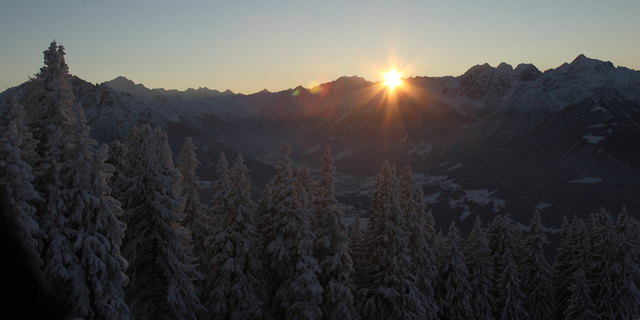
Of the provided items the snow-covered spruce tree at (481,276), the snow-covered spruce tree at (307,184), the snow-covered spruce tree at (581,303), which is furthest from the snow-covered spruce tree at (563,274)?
the snow-covered spruce tree at (307,184)

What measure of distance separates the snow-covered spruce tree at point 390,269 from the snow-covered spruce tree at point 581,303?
1370cm

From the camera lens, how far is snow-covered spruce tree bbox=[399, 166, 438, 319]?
3347cm

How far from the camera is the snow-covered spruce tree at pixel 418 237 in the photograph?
33.5 meters

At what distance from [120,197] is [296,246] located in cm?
960

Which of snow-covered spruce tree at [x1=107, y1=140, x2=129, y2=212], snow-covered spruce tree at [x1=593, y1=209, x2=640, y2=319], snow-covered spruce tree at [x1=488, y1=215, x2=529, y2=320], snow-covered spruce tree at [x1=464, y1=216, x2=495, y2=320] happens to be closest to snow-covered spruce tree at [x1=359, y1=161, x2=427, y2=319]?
snow-covered spruce tree at [x1=464, y1=216, x2=495, y2=320]

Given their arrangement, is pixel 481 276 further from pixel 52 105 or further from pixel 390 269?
pixel 52 105

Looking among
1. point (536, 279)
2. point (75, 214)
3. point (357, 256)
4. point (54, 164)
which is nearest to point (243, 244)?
point (75, 214)

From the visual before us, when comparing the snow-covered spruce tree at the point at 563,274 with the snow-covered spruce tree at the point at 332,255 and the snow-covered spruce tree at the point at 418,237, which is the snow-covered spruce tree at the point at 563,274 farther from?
the snow-covered spruce tree at the point at 332,255

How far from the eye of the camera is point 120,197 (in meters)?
23.4

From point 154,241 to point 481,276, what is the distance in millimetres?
26320

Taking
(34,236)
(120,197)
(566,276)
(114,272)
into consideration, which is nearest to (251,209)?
(120,197)

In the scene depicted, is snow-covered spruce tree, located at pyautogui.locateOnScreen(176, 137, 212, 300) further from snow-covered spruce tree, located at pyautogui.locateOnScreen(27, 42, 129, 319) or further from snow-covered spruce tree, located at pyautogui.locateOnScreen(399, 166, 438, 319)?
snow-covered spruce tree, located at pyautogui.locateOnScreen(399, 166, 438, 319)

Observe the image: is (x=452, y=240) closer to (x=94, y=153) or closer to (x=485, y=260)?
(x=485, y=260)

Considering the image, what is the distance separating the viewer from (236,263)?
27375 mm
